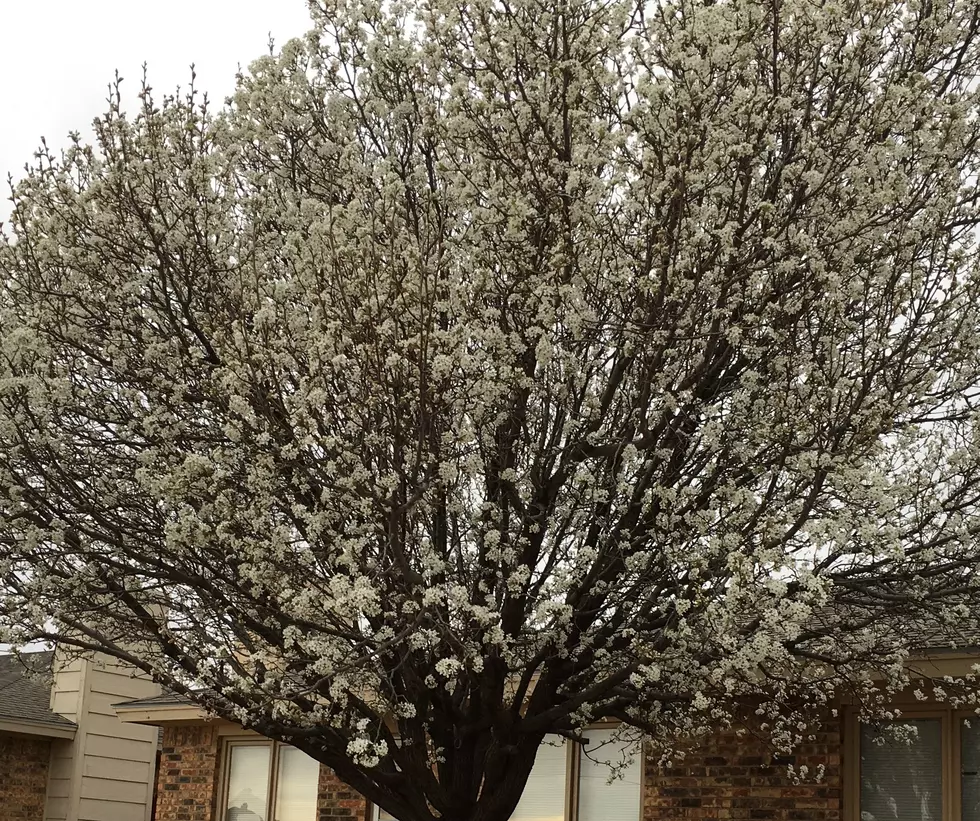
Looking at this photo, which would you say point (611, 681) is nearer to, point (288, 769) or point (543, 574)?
point (543, 574)

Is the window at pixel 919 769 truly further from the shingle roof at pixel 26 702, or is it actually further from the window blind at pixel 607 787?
the shingle roof at pixel 26 702

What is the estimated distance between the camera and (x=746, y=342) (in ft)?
25.2

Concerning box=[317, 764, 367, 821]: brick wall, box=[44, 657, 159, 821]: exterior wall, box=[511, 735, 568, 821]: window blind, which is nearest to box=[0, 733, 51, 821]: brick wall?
box=[44, 657, 159, 821]: exterior wall

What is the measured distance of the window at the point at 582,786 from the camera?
1112 centimetres

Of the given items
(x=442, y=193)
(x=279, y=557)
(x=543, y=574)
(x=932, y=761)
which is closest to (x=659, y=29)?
(x=442, y=193)

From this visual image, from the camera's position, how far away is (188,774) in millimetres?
14852

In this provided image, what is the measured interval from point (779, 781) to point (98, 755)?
12897 mm

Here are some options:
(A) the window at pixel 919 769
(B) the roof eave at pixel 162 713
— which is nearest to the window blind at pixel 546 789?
(A) the window at pixel 919 769

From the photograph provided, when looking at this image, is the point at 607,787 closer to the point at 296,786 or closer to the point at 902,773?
the point at 902,773

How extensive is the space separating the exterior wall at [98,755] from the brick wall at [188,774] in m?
4.15

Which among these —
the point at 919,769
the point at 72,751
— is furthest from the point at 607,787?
the point at 72,751

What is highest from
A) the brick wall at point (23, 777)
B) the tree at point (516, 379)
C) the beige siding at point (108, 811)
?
the tree at point (516, 379)

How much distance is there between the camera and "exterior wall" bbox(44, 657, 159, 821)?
18844 mm

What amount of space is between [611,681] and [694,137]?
3358 millimetres
